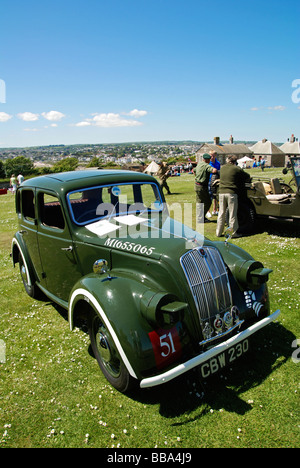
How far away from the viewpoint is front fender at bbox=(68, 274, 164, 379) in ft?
8.77

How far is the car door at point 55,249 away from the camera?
4.10m

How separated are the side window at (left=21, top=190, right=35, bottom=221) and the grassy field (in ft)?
6.32

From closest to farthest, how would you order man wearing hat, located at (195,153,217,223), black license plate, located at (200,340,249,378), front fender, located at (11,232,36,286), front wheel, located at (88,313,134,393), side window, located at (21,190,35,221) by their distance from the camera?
black license plate, located at (200,340,249,378) < front wheel, located at (88,313,134,393) < side window, located at (21,190,35,221) < front fender, located at (11,232,36,286) < man wearing hat, located at (195,153,217,223)

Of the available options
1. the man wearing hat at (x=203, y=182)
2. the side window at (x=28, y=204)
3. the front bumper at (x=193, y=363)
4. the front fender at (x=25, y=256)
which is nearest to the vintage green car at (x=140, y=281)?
the front bumper at (x=193, y=363)

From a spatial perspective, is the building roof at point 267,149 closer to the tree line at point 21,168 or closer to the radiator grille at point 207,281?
the tree line at point 21,168

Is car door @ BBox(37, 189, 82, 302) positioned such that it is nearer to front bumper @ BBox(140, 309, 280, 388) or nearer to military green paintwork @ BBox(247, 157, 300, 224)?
front bumper @ BBox(140, 309, 280, 388)

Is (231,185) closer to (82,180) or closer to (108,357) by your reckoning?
(82,180)

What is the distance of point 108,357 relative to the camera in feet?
10.6

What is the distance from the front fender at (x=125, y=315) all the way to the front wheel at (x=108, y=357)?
224mm

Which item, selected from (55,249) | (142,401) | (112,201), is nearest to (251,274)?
(142,401)

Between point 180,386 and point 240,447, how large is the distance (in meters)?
0.86

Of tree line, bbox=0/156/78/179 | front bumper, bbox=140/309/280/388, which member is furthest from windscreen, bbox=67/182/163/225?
tree line, bbox=0/156/78/179

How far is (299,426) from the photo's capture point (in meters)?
2.67

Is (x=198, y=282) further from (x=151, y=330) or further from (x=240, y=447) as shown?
(x=240, y=447)
